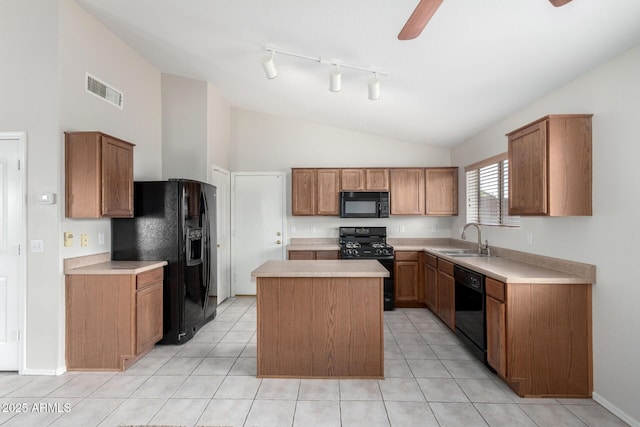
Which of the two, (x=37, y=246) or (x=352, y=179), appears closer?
(x=37, y=246)

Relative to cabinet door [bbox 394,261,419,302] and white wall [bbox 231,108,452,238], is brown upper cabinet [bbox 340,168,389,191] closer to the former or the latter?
white wall [bbox 231,108,452,238]

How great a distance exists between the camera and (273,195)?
17.7ft

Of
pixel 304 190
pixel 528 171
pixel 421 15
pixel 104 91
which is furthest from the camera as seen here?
pixel 304 190

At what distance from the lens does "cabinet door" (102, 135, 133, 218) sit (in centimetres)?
287

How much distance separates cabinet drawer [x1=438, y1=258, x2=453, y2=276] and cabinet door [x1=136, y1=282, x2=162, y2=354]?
3124 mm

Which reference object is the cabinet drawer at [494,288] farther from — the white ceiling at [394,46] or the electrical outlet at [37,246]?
the electrical outlet at [37,246]

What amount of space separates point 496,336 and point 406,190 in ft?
9.15

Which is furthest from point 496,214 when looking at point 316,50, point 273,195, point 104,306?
point 104,306

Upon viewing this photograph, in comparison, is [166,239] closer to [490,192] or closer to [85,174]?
[85,174]

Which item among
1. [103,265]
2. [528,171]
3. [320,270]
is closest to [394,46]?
[528,171]

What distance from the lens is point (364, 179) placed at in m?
5.04

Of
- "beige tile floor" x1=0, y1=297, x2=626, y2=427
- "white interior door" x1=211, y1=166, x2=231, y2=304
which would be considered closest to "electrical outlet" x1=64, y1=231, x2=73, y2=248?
"beige tile floor" x1=0, y1=297, x2=626, y2=427

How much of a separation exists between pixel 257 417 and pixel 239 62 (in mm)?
3321

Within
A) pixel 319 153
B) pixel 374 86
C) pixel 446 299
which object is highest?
pixel 374 86
